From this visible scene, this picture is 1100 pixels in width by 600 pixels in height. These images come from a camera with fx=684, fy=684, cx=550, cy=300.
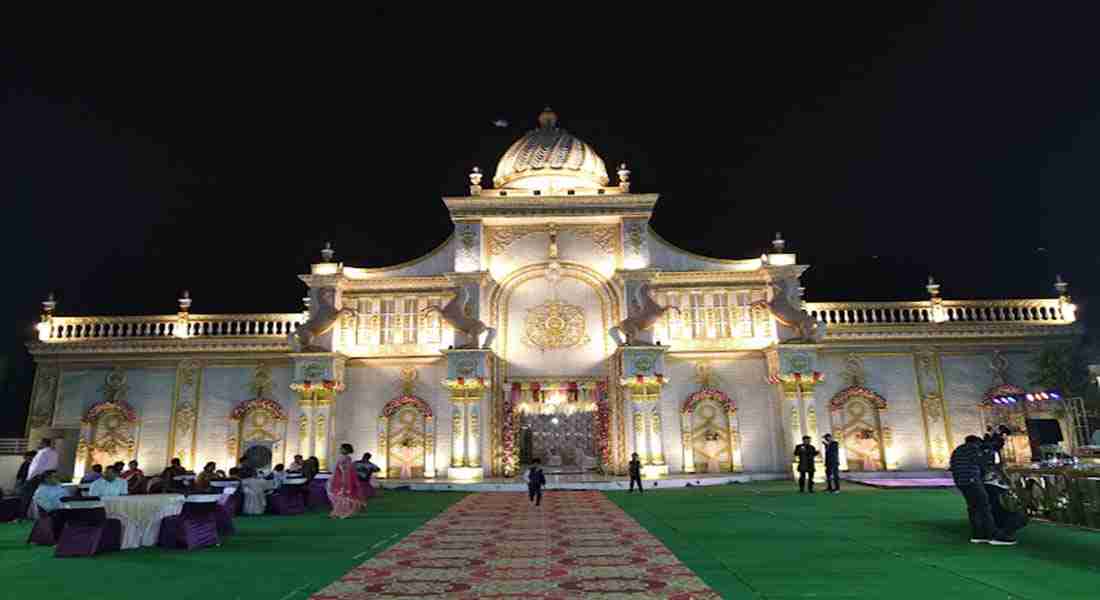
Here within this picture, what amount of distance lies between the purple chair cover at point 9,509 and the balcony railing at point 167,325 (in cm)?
942

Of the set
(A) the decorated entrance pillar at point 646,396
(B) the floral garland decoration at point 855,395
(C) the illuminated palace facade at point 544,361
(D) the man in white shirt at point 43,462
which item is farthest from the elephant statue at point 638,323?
(D) the man in white shirt at point 43,462

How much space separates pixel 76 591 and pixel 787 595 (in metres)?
6.09

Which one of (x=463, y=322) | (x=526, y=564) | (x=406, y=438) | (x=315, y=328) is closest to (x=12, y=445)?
(x=315, y=328)

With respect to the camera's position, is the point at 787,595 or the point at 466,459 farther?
the point at 466,459

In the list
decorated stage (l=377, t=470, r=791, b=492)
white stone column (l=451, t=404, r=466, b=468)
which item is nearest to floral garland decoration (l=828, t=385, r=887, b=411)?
decorated stage (l=377, t=470, r=791, b=492)

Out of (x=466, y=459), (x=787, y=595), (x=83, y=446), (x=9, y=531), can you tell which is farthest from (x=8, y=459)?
(x=787, y=595)

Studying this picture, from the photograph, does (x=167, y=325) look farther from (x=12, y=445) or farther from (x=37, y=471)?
(x=37, y=471)

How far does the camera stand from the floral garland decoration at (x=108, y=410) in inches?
795

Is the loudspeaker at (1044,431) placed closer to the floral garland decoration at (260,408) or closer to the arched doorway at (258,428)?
the arched doorway at (258,428)

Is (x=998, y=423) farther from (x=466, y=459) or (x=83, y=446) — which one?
(x=83, y=446)

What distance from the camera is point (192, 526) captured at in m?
8.45

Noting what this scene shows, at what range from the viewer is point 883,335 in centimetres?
2027

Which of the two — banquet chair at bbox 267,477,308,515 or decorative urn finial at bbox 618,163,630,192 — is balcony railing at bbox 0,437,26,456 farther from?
decorative urn finial at bbox 618,163,630,192

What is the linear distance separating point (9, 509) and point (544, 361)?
41.9 feet
